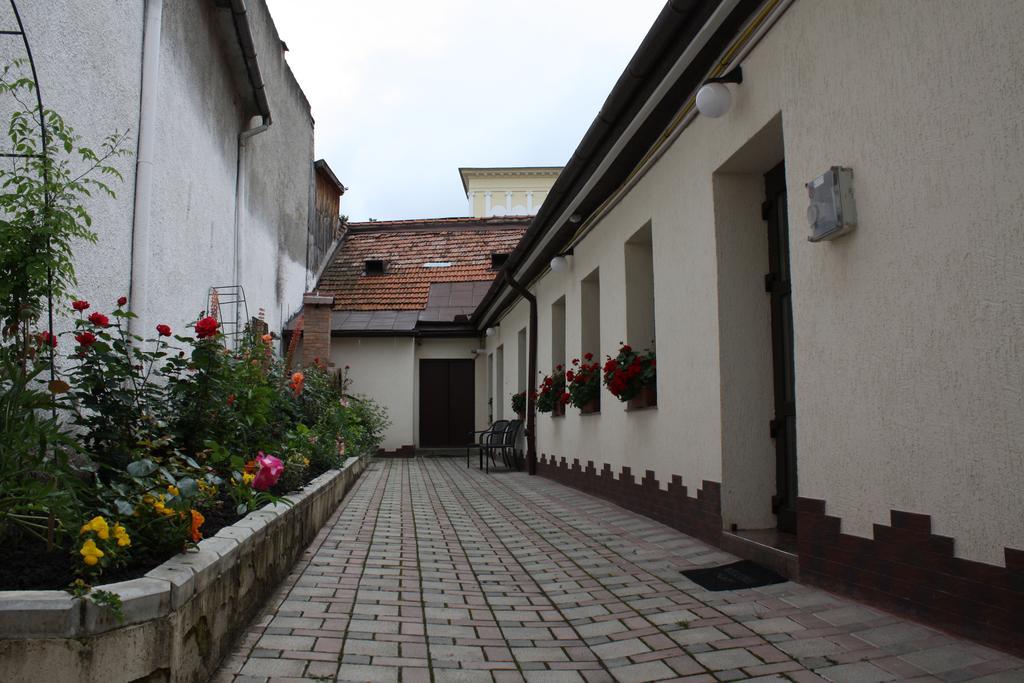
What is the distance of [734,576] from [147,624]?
2.78 meters

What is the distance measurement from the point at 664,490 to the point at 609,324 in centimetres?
212

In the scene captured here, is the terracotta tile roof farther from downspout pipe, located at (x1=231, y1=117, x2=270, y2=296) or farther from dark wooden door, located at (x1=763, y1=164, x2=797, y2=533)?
dark wooden door, located at (x1=763, y1=164, x2=797, y2=533)

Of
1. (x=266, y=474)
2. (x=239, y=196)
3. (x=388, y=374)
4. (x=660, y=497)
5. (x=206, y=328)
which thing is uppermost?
(x=239, y=196)

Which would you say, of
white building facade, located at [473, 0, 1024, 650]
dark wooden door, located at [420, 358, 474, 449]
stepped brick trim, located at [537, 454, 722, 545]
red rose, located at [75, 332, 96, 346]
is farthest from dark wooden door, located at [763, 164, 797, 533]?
dark wooden door, located at [420, 358, 474, 449]

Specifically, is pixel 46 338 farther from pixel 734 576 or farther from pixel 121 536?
pixel 734 576

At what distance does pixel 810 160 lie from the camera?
3619mm

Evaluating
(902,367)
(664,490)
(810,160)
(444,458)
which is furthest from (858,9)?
(444,458)

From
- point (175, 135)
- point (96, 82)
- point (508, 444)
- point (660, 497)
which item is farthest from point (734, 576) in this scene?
point (508, 444)

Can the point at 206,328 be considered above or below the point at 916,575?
above

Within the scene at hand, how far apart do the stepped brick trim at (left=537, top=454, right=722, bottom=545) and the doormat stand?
0.50m

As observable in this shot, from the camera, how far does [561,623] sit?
343cm

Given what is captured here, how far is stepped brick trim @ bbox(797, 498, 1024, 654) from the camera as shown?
94.6 inches

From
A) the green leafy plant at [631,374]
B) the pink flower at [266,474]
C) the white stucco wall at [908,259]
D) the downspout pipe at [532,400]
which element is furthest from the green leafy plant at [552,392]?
the pink flower at [266,474]

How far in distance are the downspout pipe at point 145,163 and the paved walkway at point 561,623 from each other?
2199mm
